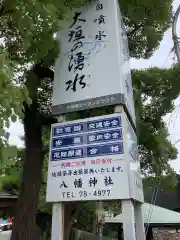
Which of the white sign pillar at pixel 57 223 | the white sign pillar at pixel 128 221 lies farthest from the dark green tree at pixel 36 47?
the white sign pillar at pixel 128 221

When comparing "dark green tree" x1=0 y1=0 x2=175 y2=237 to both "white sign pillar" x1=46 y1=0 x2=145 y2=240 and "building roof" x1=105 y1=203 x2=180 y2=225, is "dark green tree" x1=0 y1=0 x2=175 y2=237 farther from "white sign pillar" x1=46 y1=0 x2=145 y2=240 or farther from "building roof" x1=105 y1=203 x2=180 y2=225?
"building roof" x1=105 y1=203 x2=180 y2=225

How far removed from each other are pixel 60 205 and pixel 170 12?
4.88 metres

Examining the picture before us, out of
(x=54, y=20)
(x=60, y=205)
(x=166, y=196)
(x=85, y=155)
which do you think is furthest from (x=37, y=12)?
(x=166, y=196)

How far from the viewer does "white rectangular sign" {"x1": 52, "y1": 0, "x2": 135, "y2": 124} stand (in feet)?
13.5

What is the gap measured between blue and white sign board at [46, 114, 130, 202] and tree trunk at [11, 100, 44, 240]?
5.70 feet

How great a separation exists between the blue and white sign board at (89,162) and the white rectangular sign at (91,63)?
0.39m

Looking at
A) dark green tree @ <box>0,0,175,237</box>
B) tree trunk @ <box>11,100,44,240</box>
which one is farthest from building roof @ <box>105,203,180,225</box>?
tree trunk @ <box>11,100,44,240</box>

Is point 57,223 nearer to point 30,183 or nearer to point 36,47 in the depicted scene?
point 30,183

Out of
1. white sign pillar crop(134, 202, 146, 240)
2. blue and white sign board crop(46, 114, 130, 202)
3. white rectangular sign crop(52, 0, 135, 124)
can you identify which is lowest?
white sign pillar crop(134, 202, 146, 240)

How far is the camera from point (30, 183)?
5406 mm

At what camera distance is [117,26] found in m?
4.55

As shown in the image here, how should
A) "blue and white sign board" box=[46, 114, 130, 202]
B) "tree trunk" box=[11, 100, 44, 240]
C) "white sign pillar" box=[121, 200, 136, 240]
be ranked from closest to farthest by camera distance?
"white sign pillar" box=[121, 200, 136, 240], "blue and white sign board" box=[46, 114, 130, 202], "tree trunk" box=[11, 100, 44, 240]

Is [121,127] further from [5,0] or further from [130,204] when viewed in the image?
[5,0]

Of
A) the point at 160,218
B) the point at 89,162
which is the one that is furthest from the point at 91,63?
the point at 160,218
